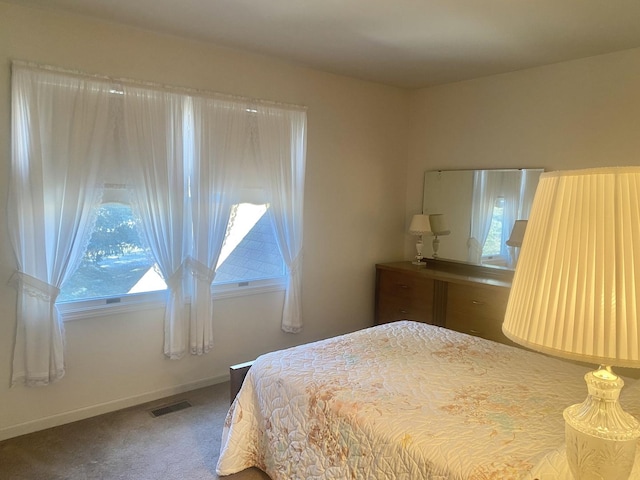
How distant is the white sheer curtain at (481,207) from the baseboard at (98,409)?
240cm

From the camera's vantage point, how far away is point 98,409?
3037mm

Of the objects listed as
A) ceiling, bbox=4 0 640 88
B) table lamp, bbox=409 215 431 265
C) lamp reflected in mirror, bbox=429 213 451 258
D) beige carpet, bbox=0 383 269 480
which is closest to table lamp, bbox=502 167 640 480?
beige carpet, bbox=0 383 269 480

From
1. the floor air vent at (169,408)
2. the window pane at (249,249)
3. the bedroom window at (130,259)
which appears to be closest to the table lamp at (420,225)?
the window pane at (249,249)

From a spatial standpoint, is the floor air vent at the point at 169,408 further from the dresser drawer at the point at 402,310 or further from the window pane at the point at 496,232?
the window pane at the point at 496,232

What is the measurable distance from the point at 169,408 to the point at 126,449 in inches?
20.5

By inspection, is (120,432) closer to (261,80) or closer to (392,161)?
(261,80)

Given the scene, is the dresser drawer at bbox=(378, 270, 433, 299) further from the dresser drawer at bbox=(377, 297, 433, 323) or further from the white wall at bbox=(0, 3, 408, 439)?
the white wall at bbox=(0, 3, 408, 439)

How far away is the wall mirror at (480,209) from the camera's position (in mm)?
3791

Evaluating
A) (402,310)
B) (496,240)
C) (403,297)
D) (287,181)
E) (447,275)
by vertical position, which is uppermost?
(287,181)

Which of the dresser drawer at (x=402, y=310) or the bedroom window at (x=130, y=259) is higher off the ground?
the bedroom window at (x=130, y=259)

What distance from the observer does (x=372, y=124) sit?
4.37 meters

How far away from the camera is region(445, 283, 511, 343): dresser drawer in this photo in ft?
11.3

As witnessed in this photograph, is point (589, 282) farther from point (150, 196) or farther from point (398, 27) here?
point (150, 196)

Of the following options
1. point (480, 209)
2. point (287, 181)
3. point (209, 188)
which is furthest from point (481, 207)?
point (209, 188)
